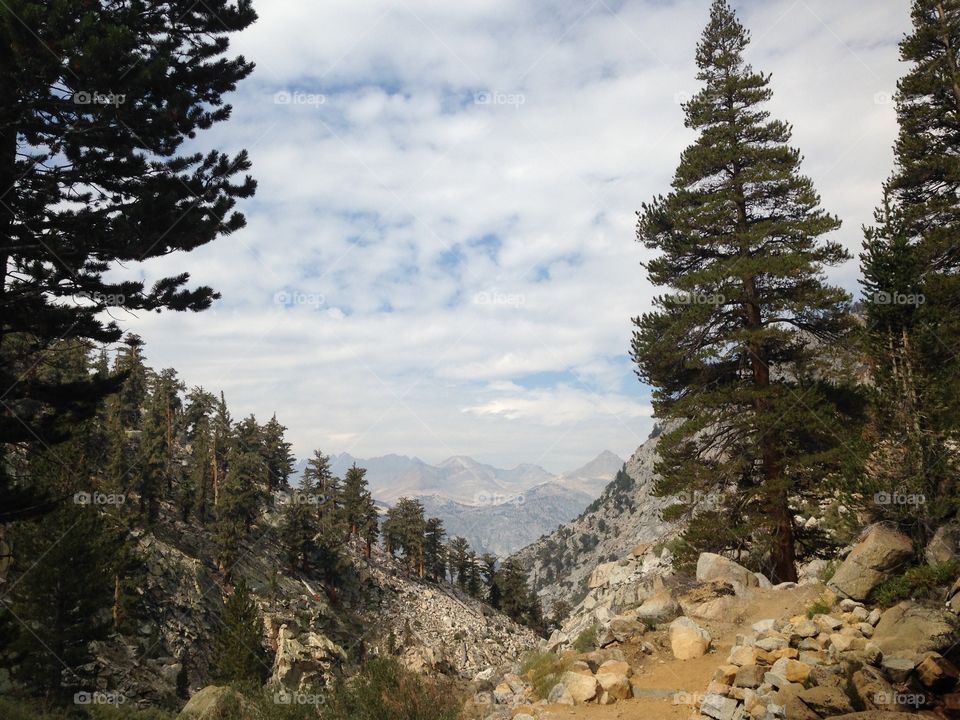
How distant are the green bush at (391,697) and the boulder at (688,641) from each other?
15.6 ft

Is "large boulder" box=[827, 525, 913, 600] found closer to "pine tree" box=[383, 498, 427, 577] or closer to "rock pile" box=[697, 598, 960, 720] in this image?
"rock pile" box=[697, 598, 960, 720]

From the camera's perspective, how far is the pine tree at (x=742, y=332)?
1479cm

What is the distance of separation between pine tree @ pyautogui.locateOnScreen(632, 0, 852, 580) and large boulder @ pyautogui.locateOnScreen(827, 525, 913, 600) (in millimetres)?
3370

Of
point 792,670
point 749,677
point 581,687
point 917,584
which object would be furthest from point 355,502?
point 917,584

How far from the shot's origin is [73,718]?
18.8 m

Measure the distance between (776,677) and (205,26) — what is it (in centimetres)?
1483

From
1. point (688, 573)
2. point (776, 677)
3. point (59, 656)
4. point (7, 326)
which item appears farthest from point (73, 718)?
point (776, 677)

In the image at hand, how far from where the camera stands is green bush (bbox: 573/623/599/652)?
559 inches

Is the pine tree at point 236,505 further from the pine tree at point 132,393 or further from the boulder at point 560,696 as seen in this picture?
the boulder at point 560,696

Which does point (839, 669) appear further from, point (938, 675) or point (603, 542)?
point (603, 542)

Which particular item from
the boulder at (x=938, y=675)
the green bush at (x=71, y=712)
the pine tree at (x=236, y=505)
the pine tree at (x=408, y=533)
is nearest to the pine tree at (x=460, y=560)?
the pine tree at (x=408, y=533)

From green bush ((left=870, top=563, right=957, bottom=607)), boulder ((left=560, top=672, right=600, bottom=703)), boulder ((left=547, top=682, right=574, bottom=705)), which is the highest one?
green bush ((left=870, top=563, right=957, bottom=607))

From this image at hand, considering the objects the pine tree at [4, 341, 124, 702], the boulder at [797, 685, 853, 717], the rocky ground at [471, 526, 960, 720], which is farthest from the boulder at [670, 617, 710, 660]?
the pine tree at [4, 341, 124, 702]

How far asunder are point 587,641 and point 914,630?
312 inches
